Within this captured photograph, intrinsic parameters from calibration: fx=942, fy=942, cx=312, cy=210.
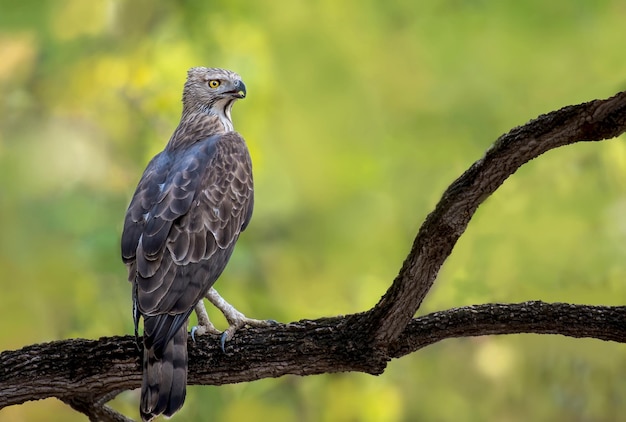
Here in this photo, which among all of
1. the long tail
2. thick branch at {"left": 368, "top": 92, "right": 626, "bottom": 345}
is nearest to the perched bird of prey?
the long tail

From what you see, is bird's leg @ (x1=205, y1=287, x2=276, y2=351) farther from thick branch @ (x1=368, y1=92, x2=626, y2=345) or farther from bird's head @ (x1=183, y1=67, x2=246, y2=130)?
bird's head @ (x1=183, y1=67, x2=246, y2=130)

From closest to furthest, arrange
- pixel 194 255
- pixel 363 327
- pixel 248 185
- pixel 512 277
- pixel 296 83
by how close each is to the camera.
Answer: pixel 363 327
pixel 194 255
pixel 248 185
pixel 512 277
pixel 296 83

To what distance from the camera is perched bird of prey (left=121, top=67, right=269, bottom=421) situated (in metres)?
2.97

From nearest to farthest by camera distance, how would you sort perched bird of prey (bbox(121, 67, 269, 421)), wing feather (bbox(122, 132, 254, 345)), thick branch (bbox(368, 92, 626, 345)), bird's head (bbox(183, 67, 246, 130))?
thick branch (bbox(368, 92, 626, 345)), perched bird of prey (bbox(121, 67, 269, 421)), wing feather (bbox(122, 132, 254, 345)), bird's head (bbox(183, 67, 246, 130))

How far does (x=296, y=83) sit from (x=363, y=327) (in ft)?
9.97

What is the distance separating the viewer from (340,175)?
5656 mm

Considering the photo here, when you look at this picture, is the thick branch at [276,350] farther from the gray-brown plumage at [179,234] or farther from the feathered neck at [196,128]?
the feathered neck at [196,128]

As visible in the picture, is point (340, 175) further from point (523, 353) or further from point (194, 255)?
point (194, 255)

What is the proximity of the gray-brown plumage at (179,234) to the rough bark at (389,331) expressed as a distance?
185 mm


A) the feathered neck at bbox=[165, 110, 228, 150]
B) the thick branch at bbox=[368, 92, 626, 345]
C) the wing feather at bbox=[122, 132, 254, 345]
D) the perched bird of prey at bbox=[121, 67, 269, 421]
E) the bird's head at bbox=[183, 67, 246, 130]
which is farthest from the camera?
the bird's head at bbox=[183, 67, 246, 130]

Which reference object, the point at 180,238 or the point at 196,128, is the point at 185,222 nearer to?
the point at 180,238

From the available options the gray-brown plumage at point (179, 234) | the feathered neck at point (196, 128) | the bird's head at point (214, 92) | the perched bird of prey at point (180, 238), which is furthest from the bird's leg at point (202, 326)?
the bird's head at point (214, 92)

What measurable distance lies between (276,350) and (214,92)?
1296 mm

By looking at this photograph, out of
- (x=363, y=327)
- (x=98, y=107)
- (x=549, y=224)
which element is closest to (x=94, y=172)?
(x=98, y=107)
